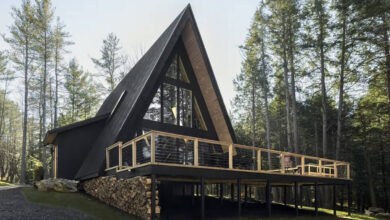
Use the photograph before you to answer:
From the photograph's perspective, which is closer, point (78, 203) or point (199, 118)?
point (78, 203)

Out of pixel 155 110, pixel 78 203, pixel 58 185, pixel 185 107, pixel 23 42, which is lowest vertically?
pixel 78 203

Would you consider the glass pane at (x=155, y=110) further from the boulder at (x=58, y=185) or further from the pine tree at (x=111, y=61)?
the pine tree at (x=111, y=61)

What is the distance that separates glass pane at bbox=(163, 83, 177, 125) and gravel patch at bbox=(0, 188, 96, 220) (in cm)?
531

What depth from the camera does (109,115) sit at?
13.7 metres

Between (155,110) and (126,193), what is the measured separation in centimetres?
444

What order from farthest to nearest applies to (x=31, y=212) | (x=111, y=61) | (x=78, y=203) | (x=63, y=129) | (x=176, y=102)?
(x=111, y=61) → (x=176, y=102) → (x=63, y=129) → (x=78, y=203) → (x=31, y=212)

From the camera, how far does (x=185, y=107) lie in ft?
44.6

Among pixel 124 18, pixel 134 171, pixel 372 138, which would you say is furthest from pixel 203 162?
pixel 372 138

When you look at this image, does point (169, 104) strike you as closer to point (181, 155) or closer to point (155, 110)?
point (155, 110)

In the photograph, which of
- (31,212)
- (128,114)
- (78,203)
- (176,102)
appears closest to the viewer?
(31,212)

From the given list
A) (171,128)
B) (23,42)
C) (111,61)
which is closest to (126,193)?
(171,128)

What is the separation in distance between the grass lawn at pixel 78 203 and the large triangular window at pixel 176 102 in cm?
383

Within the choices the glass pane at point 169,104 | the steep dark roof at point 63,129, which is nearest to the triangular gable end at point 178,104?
the glass pane at point 169,104

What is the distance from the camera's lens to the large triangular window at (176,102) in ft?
41.5
